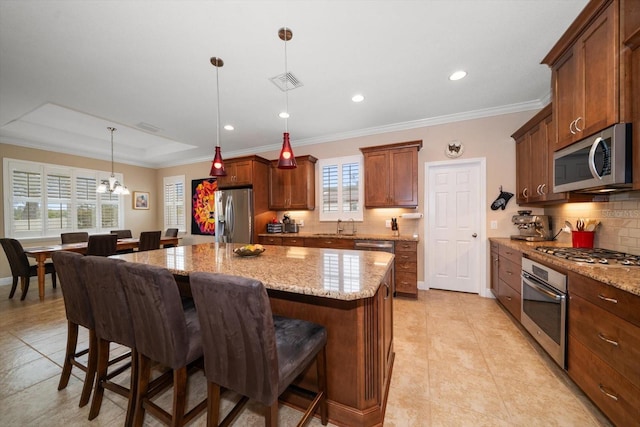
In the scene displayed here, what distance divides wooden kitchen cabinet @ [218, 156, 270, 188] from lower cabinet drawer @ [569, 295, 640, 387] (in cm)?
443

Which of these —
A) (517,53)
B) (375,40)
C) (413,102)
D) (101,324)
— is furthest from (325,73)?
(101,324)

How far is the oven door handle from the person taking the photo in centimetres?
182

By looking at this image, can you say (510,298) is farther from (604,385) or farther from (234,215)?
(234,215)

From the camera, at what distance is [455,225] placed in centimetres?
376

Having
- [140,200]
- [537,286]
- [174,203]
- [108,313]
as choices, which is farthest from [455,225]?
[140,200]

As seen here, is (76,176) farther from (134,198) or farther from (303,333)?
(303,333)

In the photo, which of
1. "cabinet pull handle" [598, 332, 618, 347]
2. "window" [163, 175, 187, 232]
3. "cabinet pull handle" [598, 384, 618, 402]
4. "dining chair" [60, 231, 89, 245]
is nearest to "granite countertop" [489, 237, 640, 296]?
"cabinet pull handle" [598, 332, 618, 347]

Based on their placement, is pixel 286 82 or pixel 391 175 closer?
pixel 286 82

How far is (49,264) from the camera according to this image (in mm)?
3760

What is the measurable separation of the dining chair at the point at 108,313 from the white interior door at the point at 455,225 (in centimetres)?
381

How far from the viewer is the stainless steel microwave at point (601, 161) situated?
1.46 metres

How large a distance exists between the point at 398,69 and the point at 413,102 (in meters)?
0.86

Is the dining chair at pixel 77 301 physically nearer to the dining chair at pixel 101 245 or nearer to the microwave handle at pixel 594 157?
the dining chair at pixel 101 245

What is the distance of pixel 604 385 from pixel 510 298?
1.46 meters
